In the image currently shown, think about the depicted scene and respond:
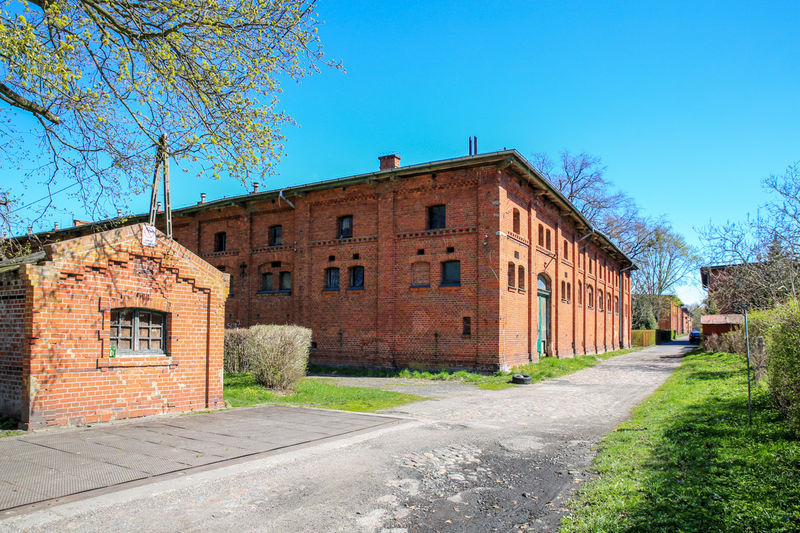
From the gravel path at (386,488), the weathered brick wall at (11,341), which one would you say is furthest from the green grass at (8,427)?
the gravel path at (386,488)

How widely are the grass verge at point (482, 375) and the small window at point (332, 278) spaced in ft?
11.7

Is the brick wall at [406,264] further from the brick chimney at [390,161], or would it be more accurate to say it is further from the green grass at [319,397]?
the green grass at [319,397]

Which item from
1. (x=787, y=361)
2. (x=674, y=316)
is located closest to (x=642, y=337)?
(x=674, y=316)

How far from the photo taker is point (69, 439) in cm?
752

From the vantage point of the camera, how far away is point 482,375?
19.0m

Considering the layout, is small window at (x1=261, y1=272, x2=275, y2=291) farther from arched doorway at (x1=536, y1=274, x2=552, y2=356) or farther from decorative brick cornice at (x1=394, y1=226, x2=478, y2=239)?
arched doorway at (x1=536, y1=274, x2=552, y2=356)

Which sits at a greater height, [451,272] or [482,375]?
[451,272]

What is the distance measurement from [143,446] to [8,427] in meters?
2.55

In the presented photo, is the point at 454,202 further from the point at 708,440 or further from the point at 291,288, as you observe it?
the point at 708,440

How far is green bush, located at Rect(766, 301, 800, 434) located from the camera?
277 inches

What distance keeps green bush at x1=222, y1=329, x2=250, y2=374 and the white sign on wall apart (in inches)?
320

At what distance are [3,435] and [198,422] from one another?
9.00 ft

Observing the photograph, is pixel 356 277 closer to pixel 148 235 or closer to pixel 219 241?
pixel 219 241

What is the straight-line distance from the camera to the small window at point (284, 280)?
25.0 meters
